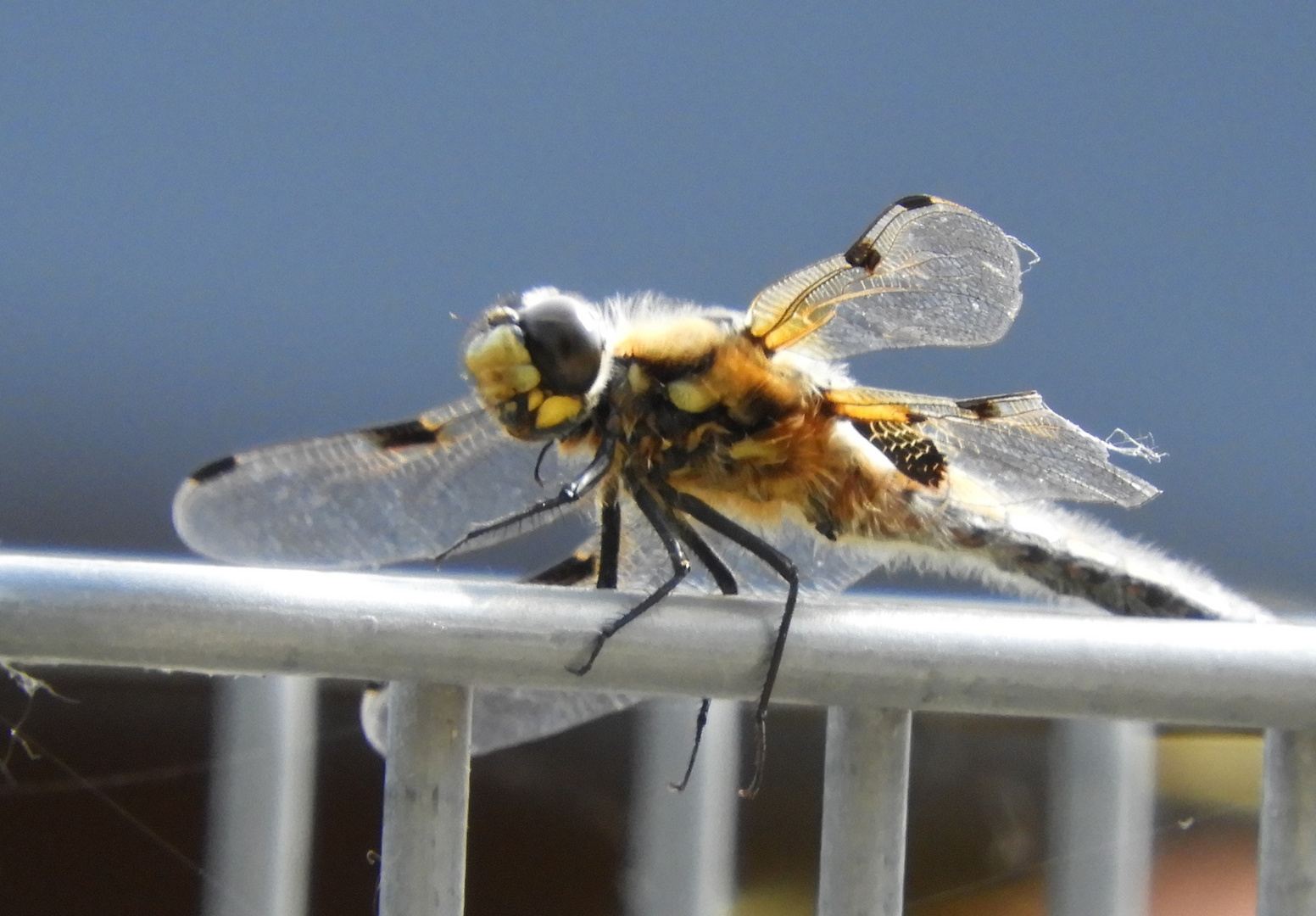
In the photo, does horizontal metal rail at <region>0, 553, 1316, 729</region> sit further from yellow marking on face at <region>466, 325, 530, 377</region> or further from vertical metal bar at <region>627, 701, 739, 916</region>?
vertical metal bar at <region>627, 701, 739, 916</region>

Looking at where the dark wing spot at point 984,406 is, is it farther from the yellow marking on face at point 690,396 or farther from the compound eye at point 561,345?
the compound eye at point 561,345

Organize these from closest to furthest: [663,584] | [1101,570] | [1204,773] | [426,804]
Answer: [426,804] → [663,584] → [1101,570] → [1204,773]

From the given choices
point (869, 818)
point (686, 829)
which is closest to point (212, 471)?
point (686, 829)

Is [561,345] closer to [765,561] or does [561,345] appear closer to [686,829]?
[765,561]

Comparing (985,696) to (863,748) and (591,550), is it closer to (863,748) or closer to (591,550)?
(863,748)

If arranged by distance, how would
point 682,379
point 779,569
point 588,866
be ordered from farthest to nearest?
point 588,866, point 682,379, point 779,569

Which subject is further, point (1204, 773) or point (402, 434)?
point (1204, 773)

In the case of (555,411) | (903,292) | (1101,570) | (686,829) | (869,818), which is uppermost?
(903,292)

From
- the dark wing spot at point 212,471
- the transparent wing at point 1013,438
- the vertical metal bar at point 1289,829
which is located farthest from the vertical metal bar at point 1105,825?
the dark wing spot at point 212,471

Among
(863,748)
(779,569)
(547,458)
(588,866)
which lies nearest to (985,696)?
(863,748)
